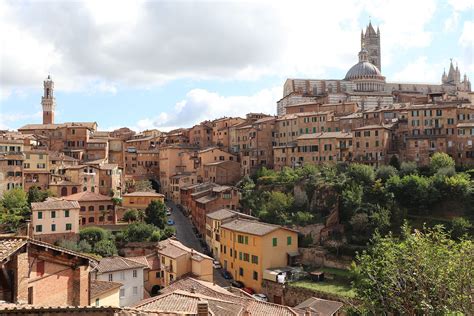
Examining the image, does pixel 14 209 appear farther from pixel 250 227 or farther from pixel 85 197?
pixel 250 227

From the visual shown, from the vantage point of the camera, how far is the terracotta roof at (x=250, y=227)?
43.4 m

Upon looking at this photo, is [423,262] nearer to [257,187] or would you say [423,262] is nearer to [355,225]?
[355,225]

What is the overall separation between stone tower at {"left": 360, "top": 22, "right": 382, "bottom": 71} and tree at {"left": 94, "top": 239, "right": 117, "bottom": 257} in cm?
8725

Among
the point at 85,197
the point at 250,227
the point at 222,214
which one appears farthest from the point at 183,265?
the point at 85,197

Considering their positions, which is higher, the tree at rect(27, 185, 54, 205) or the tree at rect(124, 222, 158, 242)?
the tree at rect(27, 185, 54, 205)

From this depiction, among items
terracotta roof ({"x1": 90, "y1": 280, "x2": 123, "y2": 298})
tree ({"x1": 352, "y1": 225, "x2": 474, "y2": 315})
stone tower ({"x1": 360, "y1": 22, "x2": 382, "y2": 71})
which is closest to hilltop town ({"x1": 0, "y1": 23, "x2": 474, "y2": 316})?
Answer: terracotta roof ({"x1": 90, "y1": 280, "x2": 123, "y2": 298})

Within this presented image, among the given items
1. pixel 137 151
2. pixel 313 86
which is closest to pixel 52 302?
pixel 137 151

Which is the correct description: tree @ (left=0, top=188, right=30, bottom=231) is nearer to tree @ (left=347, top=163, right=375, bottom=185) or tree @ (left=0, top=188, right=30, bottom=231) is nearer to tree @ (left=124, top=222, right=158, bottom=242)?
tree @ (left=124, top=222, right=158, bottom=242)

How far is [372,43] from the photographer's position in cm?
12006

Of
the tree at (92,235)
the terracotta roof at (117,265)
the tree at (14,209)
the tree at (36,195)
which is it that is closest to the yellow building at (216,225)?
the tree at (92,235)

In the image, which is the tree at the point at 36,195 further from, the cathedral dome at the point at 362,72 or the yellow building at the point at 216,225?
the cathedral dome at the point at 362,72

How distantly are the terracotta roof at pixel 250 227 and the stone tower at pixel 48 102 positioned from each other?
64.7m

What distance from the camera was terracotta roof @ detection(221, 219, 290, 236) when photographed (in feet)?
142

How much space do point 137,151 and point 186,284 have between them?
49.8 m
